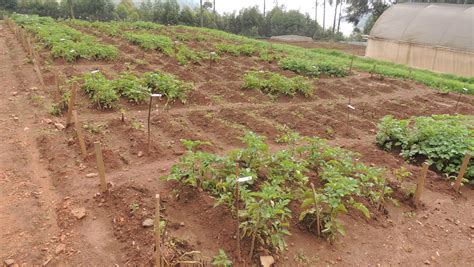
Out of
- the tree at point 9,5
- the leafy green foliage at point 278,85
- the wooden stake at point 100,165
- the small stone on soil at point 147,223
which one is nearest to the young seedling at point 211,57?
the leafy green foliage at point 278,85

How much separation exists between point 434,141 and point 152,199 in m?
4.59

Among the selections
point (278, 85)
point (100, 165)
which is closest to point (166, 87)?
point (278, 85)

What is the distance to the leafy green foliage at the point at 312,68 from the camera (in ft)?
40.4

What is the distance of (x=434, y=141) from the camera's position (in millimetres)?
5891

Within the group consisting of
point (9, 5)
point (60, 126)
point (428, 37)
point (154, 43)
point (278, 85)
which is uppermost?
point (9, 5)

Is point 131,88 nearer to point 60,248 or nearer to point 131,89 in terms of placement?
point 131,89

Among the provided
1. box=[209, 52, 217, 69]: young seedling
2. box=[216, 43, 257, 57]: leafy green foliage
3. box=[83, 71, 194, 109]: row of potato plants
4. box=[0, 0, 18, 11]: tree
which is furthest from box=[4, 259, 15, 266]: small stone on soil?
box=[0, 0, 18, 11]: tree

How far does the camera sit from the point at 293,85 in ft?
31.3

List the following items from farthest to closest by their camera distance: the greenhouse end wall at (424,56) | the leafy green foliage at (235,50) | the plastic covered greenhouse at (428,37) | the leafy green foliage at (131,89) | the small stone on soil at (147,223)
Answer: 1. the plastic covered greenhouse at (428,37)
2. the greenhouse end wall at (424,56)
3. the leafy green foliage at (235,50)
4. the leafy green foliage at (131,89)
5. the small stone on soil at (147,223)

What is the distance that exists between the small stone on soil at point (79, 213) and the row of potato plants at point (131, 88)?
3.58m

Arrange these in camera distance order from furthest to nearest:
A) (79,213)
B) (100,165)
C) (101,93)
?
(101,93)
(100,165)
(79,213)

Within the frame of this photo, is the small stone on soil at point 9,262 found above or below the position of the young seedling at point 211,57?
below

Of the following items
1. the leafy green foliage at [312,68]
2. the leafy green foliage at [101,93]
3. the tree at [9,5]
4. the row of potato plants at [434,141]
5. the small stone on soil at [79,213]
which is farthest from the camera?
the tree at [9,5]

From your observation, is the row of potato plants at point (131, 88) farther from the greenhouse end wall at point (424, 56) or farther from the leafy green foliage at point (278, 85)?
the greenhouse end wall at point (424, 56)
